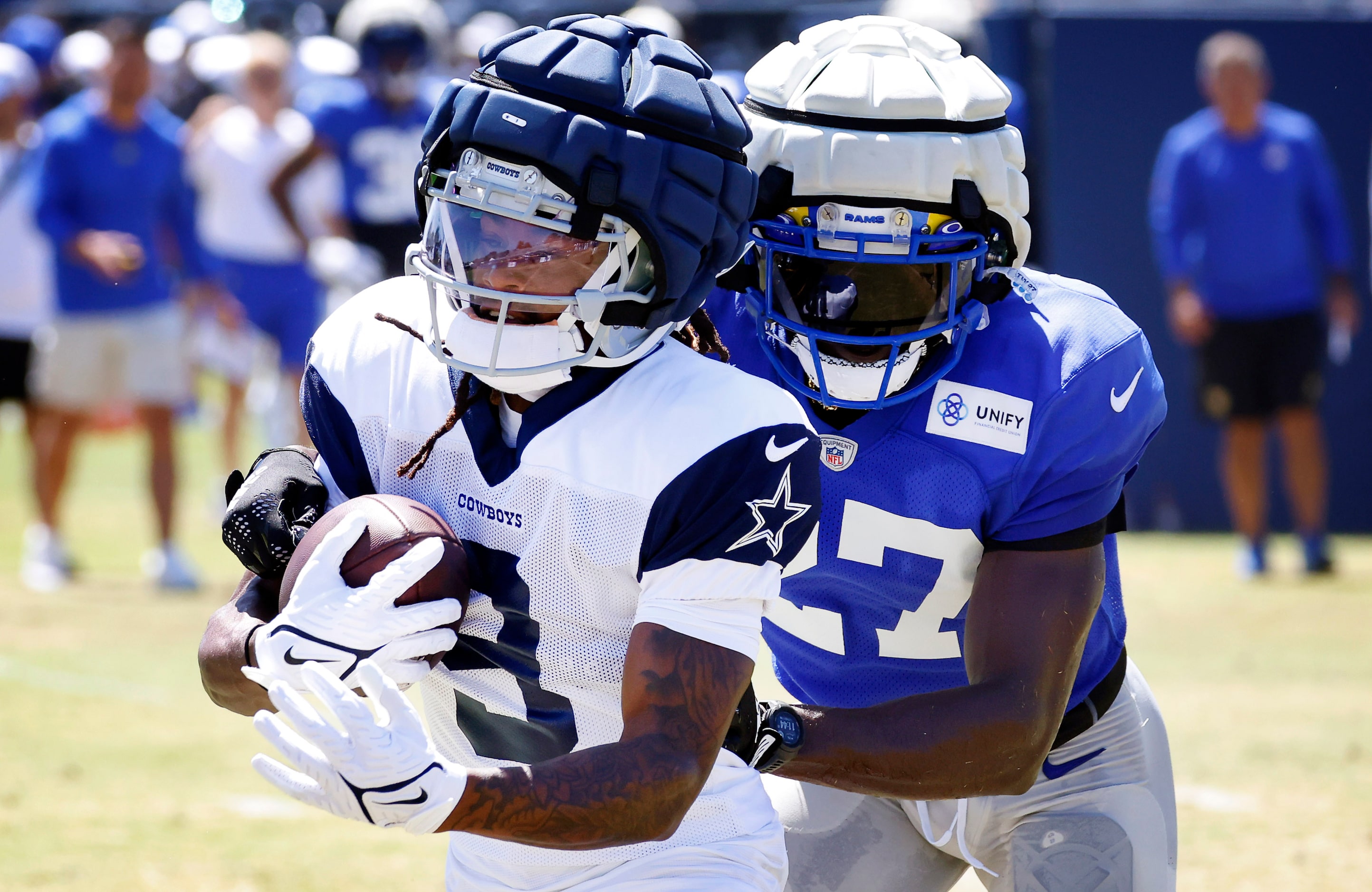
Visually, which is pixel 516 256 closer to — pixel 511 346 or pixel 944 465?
pixel 511 346

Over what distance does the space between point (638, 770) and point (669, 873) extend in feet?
0.95

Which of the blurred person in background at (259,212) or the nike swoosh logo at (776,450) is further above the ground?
the nike swoosh logo at (776,450)

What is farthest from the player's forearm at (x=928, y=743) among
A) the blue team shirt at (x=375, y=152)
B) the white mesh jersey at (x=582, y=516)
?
the blue team shirt at (x=375, y=152)

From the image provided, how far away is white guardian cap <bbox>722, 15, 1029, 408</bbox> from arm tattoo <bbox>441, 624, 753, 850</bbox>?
2.36ft

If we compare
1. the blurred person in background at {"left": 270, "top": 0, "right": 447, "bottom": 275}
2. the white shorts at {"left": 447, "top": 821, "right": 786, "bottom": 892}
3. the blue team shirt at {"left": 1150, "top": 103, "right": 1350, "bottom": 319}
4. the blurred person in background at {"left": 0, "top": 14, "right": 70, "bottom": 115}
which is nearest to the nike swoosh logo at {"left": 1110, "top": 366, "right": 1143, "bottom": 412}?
the white shorts at {"left": 447, "top": 821, "right": 786, "bottom": 892}

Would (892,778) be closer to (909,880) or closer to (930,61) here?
(909,880)

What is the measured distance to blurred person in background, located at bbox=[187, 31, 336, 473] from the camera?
28.2 ft

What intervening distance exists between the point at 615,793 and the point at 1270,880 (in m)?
2.85

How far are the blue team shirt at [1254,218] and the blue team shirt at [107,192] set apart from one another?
4.66 metres

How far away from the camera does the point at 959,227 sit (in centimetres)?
264

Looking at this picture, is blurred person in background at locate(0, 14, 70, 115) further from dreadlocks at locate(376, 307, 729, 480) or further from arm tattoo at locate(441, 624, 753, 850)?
arm tattoo at locate(441, 624, 753, 850)

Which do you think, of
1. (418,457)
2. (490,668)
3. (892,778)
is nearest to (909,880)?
(892,778)

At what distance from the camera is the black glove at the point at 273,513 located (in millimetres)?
2199

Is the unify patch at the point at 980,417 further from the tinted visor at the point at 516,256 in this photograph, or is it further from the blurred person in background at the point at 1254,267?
the blurred person in background at the point at 1254,267
